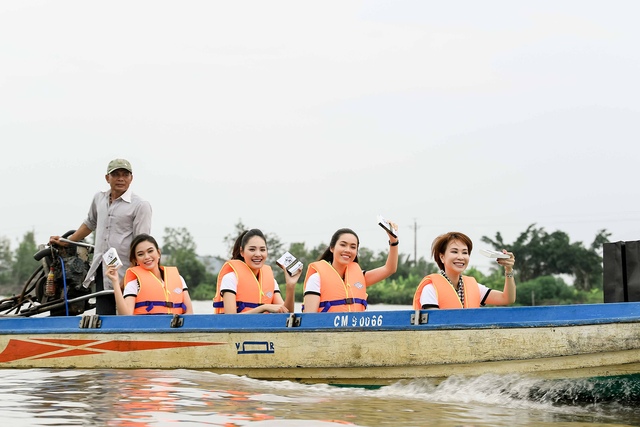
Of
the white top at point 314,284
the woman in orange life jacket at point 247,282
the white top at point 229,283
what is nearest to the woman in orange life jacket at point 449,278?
the white top at point 314,284

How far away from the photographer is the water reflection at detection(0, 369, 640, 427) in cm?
657

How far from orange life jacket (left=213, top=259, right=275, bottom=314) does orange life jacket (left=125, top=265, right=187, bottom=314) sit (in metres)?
0.48

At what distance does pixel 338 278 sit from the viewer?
28.6 feet

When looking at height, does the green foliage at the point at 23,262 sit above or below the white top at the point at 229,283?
above

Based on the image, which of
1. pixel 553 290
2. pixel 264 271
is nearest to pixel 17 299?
pixel 264 271

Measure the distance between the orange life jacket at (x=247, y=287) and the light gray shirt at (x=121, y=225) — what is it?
3.67 feet

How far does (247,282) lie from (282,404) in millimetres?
2012

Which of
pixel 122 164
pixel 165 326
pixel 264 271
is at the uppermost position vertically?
pixel 122 164

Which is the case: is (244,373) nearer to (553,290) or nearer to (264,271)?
(264,271)

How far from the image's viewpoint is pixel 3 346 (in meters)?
9.87

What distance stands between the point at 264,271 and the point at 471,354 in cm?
255

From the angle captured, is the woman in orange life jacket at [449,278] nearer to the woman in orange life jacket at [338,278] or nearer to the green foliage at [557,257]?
the woman in orange life jacket at [338,278]

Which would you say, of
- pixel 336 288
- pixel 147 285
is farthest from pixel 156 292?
pixel 336 288

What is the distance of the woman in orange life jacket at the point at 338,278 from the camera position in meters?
8.64
